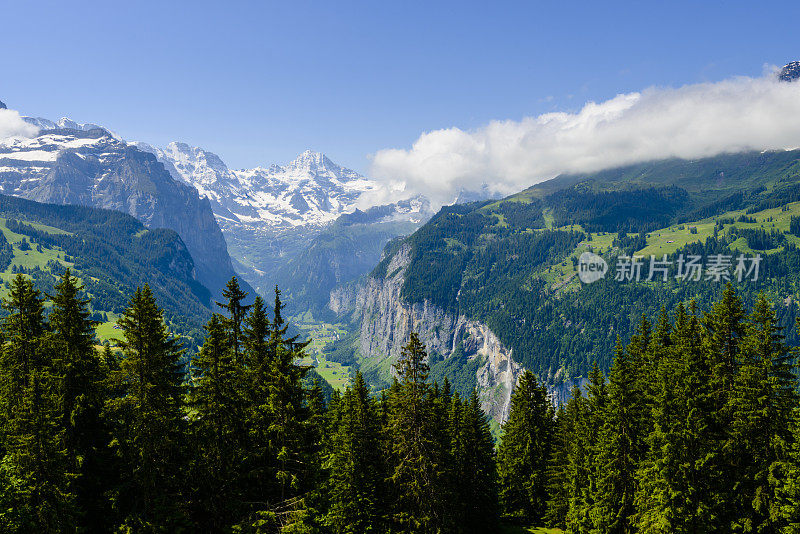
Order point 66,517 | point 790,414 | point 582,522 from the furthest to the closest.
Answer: point 582,522 → point 790,414 → point 66,517

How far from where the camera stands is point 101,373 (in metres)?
32.6

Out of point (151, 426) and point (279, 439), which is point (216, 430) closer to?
point (151, 426)

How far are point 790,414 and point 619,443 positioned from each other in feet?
40.4

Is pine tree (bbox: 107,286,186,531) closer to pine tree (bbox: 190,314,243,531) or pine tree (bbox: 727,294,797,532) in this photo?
pine tree (bbox: 190,314,243,531)

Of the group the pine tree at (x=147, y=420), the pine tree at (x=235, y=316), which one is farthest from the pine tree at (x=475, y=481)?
the pine tree at (x=147, y=420)

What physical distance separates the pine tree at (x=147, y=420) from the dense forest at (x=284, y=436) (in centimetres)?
12

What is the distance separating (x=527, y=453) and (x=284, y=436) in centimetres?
4014

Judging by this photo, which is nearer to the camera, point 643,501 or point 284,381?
point 284,381

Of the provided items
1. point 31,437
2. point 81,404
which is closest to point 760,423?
point 81,404

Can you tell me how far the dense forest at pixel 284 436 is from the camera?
28.3 meters

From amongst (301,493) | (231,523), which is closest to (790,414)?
(301,493)

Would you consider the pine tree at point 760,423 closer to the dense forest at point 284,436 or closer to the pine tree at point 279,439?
the dense forest at point 284,436

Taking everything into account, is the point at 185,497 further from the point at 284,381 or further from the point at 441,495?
the point at 441,495

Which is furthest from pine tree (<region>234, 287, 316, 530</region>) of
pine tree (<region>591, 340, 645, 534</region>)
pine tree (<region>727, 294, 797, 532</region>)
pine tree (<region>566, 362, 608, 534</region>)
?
pine tree (<region>727, 294, 797, 532</region>)
